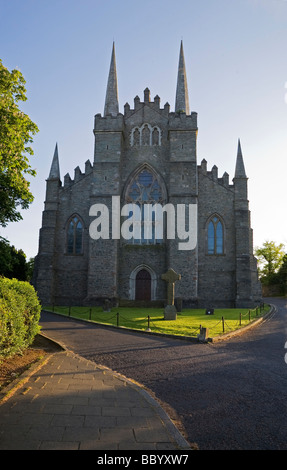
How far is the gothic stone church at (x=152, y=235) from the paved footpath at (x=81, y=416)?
19.9 metres

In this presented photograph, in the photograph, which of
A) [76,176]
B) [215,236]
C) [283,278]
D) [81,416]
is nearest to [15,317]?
[81,416]

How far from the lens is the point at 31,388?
17.7 ft

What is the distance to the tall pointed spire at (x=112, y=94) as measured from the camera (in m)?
30.6

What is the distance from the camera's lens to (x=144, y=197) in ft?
94.1

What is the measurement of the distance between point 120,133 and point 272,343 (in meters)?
21.7

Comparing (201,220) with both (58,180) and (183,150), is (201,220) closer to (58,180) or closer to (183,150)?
(183,150)

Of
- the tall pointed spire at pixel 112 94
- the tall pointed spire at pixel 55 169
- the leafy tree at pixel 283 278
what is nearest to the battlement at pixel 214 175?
the tall pointed spire at pixel 112 94

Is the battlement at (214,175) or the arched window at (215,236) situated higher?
the battlement at (214,175)

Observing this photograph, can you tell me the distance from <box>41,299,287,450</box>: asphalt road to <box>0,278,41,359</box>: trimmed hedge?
5.21 ft

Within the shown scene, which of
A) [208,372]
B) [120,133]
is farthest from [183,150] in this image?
[208,372]

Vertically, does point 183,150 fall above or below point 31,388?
above

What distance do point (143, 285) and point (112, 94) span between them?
1755 cm

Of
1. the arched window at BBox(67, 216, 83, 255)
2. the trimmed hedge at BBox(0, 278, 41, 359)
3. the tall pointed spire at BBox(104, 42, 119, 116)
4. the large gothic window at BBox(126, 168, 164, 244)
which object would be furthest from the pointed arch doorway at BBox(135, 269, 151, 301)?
the trimmed hedge at BBox(0, 278, 41, 359)

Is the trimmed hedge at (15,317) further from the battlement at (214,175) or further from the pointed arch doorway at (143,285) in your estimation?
the battlement at (214,175)
